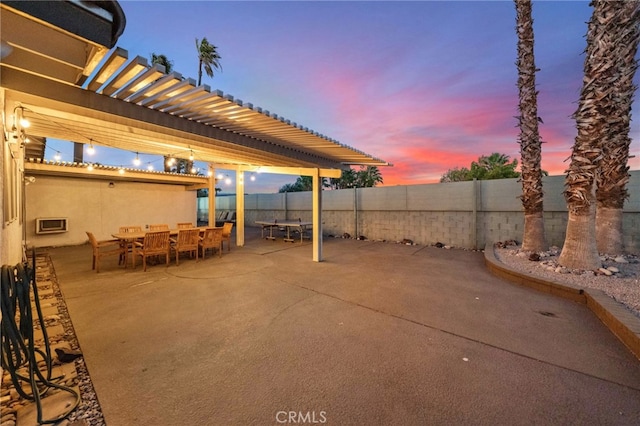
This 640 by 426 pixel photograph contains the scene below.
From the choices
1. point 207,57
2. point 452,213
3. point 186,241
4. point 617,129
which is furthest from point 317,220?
point 207,57

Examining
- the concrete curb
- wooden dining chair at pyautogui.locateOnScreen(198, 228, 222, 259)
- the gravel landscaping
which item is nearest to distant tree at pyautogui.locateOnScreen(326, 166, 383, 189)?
wooden dining chair at pyautogui.locateOnScreen(198, 228, 222, 259)

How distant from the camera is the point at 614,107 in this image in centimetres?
421

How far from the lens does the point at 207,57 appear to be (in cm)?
1568

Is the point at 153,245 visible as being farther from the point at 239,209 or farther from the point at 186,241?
the point at 239,209

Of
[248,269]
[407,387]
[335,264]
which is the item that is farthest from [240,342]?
[335,264]

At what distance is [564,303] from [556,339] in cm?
145

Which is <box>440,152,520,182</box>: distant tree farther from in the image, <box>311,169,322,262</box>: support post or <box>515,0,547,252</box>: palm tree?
<box>311,169,322,262</box>: support post

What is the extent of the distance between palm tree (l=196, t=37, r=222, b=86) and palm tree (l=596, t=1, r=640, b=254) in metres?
18.1

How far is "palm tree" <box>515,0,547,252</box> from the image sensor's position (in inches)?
229

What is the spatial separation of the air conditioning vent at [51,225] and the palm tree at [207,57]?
11318mm

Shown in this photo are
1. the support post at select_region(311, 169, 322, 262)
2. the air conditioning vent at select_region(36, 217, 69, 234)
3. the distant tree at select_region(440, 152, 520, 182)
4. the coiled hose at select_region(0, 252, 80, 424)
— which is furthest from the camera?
the distant tree at select_region(440, 152, 520, 182)

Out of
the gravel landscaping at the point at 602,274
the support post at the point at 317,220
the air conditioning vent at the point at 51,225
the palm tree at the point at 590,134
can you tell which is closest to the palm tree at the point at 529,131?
the gravel landscaping at the point at 602,274

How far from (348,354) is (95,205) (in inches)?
491

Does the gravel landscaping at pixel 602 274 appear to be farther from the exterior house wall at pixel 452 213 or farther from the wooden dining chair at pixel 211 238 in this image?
the wooden dining chair at pixel 211 238
